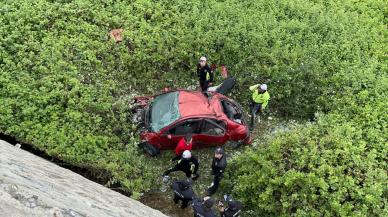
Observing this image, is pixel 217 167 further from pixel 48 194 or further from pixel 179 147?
pixel 48 194

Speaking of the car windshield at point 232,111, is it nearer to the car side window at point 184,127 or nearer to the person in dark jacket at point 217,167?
the car side window at point 184,127

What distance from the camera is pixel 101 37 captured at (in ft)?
40.6

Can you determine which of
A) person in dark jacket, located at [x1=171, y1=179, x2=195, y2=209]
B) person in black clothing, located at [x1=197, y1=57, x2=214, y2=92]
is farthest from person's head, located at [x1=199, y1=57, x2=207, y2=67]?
person in dark jacket, located at [x1=171, y1=179, x2=195, y2=209]

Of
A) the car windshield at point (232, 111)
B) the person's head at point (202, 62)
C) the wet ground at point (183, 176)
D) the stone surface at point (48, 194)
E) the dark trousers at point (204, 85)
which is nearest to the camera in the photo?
the stone surface at point (48, 194)

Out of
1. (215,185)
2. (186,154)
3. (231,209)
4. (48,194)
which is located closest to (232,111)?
(215,185)

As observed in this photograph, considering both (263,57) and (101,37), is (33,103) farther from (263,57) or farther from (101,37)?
(263,57)

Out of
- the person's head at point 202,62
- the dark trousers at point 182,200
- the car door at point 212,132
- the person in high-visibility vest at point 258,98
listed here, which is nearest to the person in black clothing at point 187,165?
the dark trousers at point 182,200

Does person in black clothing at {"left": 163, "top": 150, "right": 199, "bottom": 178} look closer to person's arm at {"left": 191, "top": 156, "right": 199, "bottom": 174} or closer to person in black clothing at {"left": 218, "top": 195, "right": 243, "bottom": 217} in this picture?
person's arm at {"left": 191, "top": 156, "right": 199, "bottom": 174}

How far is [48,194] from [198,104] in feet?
17.0

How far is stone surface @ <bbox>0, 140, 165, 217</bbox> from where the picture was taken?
522 cm

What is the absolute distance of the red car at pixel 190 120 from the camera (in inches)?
399

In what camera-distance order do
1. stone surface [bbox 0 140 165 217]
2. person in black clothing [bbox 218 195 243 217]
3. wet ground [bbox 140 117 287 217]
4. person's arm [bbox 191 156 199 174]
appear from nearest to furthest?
stone surface [bbox 0 140 165 217], person in black clothing [bbox 218 195 243 217], person's arm [bbox 191 156 199 174], wet ground [bbox 140 117 287 217]

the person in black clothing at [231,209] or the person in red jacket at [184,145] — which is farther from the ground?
the person in red jacket at [184,145]

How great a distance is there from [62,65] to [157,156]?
3.45 m
